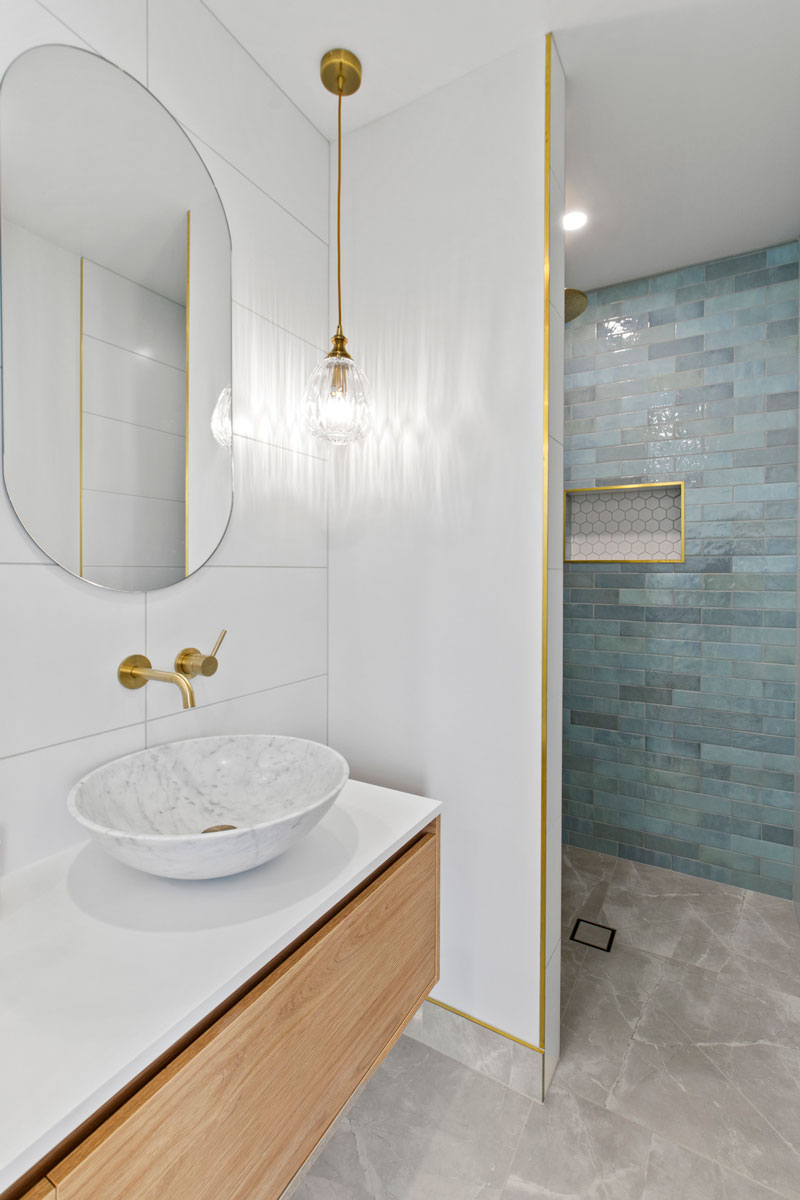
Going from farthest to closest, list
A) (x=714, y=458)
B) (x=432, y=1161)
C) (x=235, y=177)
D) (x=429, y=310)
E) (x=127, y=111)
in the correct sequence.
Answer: (x=714, y=458), (x=429, y=310), (x=235, y=177), (x=432, y=1161), (x=127, y=111)

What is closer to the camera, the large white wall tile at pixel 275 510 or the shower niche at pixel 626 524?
the large white wall tile at pixel 275 510

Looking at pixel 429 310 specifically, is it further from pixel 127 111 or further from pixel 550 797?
pixel 550 797

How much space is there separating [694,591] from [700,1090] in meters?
1.69

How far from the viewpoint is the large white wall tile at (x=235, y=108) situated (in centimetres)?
125

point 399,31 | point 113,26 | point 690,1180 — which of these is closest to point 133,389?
point 113,26

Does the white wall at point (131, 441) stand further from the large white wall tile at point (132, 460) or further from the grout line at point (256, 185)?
the grout line at point (256, 185)

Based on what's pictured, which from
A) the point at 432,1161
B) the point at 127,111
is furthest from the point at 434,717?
the point at 127,111

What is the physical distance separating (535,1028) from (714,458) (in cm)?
213

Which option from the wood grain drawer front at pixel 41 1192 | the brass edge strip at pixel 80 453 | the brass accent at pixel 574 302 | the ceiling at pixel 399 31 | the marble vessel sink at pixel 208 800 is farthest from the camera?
the brass accent at pixel 574 302

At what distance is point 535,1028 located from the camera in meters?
1.45

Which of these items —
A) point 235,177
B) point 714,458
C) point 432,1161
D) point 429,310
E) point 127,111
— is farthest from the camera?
point 714,458

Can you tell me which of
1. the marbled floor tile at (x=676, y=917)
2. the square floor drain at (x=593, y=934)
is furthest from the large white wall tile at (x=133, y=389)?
the marbled floor tile at (x=676, y=917)

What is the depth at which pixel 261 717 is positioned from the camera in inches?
59.8

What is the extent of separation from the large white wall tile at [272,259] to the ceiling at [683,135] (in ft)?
2.57
